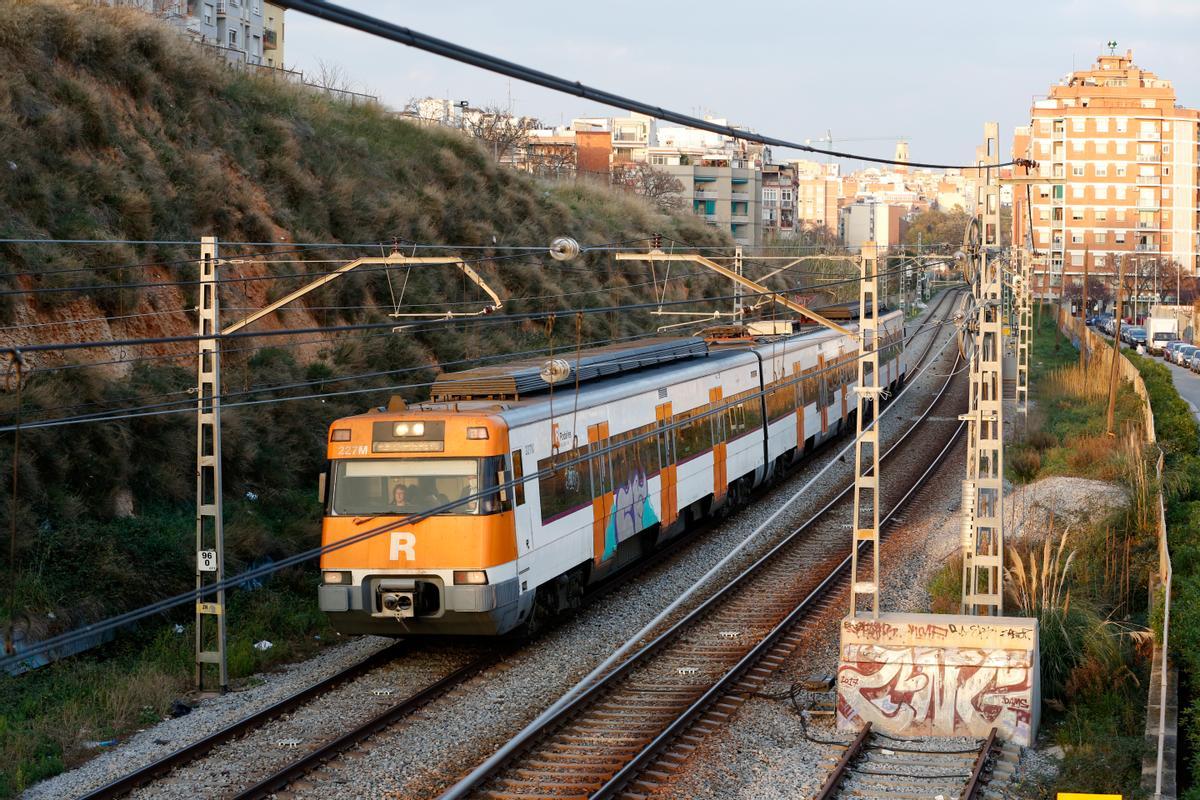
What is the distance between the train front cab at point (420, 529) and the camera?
14281 mm

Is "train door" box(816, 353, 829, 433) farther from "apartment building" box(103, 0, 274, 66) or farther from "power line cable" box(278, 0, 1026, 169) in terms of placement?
"apartment building" box(103, 0, 274, 66)

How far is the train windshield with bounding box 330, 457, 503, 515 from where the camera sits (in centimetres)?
1436

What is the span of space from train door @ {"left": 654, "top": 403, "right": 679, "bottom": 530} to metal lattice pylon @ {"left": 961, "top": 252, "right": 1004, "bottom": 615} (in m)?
4.63

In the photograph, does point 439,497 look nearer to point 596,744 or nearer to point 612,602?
point 596,744

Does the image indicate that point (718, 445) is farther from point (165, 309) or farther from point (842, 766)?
point (842, 766)

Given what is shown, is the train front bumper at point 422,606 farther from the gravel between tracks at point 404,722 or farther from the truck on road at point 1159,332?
the truck on road at point 1159,332

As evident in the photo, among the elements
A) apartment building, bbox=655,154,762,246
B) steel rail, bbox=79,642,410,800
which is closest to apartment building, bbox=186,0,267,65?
apartment building, bbox=655,154,762,246

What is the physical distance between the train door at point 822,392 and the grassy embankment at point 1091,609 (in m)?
4.55

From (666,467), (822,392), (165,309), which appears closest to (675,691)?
(666,467)

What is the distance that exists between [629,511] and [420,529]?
4.88m

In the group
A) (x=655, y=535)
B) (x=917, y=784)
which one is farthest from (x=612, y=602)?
(x=917, y=784)

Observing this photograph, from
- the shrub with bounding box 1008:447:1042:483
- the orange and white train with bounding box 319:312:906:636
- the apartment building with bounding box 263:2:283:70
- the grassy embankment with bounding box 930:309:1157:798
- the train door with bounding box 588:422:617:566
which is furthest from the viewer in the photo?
the apartment building with bounding box 263:2:283:70

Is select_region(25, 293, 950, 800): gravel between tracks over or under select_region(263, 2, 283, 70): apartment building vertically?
under

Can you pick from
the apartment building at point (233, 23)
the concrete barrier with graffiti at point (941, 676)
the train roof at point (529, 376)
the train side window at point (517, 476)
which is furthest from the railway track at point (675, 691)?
the apartment building at point (233, 23)
